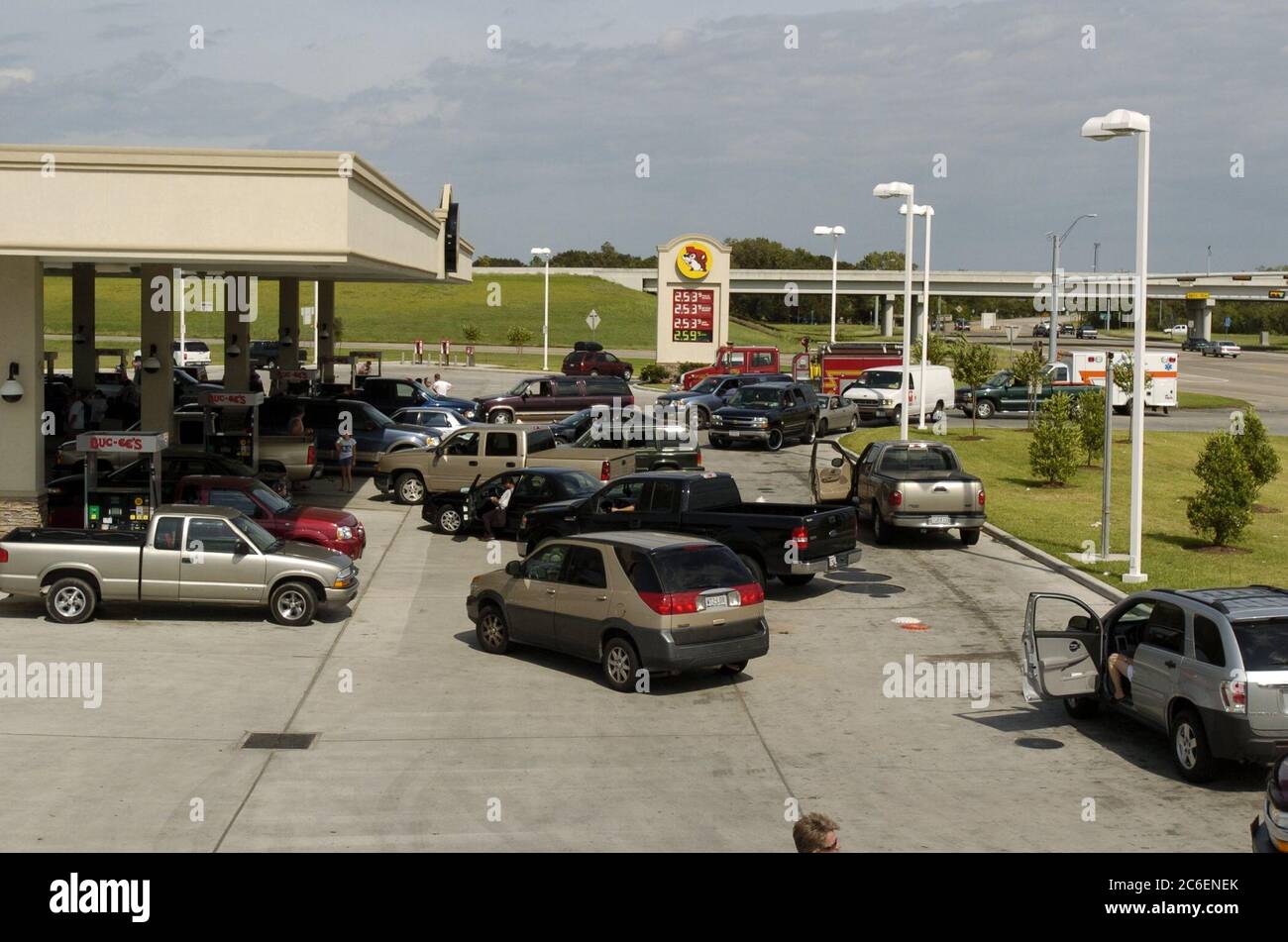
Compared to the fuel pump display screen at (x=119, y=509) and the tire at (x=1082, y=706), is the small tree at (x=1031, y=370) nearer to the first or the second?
the fuel pump display screen at (x=119, y=509)

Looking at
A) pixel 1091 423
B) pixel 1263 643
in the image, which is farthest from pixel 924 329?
pixel 1263 643

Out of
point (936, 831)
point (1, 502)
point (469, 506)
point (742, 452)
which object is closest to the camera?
point (936, 831)

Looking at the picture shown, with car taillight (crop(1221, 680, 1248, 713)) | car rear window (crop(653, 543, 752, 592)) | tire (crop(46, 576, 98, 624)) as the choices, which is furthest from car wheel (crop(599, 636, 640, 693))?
tire (crop(46, 576, 98, 624))

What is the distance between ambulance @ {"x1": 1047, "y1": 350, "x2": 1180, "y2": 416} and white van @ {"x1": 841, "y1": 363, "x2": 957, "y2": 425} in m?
3.35

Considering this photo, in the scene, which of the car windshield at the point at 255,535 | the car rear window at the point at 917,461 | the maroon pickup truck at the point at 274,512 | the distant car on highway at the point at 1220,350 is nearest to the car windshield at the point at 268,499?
the maroon pickup truck at the point at 274,512

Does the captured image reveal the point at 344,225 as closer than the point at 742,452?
Yes

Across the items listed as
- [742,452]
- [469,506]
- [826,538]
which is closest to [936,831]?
[826,538]

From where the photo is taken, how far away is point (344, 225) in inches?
806

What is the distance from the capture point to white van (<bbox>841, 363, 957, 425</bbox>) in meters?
43.8

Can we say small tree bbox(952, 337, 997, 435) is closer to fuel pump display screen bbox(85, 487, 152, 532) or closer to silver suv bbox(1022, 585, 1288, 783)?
fuel pump display screen bbox(85, 487, 152, 532)

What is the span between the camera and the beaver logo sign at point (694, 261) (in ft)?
229

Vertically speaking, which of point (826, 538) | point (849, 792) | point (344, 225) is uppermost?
point (344, 225)

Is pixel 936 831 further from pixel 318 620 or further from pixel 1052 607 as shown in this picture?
pixel 318 620

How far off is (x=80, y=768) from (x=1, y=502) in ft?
38.0
